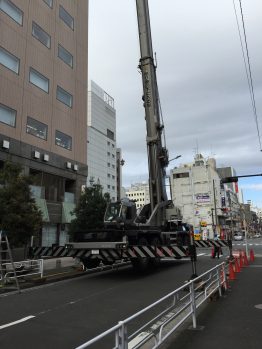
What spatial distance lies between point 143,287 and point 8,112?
17.0 meters

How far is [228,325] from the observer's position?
24.3 ft

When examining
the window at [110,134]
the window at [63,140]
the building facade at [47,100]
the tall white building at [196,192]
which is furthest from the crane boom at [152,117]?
the window at [110,134]

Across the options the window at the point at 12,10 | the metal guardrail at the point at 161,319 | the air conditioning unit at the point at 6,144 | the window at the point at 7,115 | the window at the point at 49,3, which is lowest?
the metal guardrail at the point at 161,319

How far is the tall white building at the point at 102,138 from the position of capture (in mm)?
110812

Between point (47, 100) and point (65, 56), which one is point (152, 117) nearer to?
point (47, 100)

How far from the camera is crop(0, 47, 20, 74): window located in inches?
978

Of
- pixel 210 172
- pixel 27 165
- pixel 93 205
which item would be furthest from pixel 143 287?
pixel 210 172

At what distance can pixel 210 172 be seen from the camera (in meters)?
107

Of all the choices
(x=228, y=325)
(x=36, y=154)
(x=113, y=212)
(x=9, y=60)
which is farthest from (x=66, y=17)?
(x=228, y=325)

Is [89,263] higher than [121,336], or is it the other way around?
[89,263]

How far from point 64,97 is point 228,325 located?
89.0ft

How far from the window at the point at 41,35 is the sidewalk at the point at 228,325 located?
24.8 metres

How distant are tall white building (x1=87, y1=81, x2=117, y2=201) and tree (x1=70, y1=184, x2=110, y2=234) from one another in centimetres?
8036

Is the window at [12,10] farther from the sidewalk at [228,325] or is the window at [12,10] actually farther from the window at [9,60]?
the sidewalk at [228,325]
